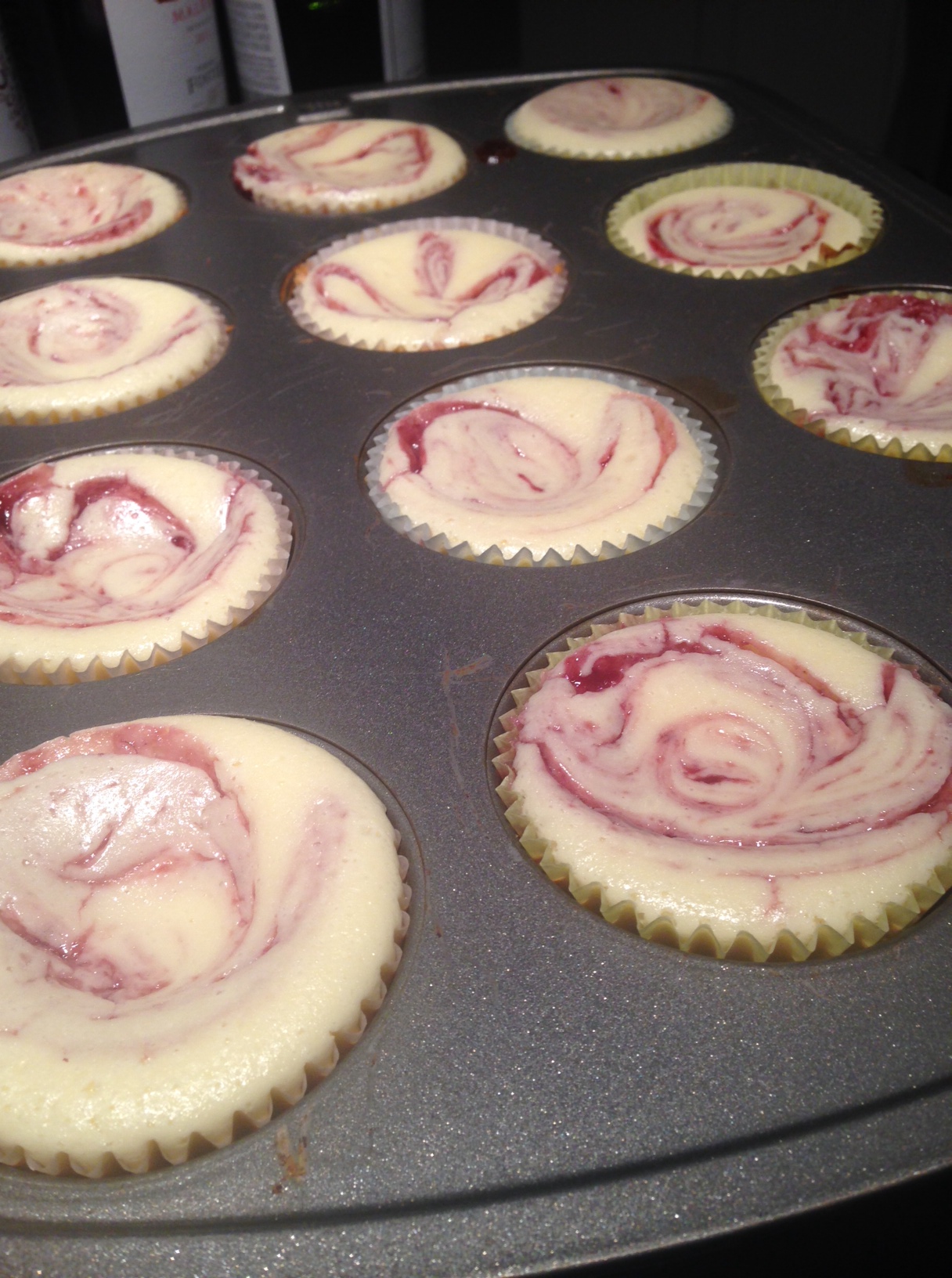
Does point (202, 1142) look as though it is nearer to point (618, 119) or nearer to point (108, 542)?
point (108, 542)

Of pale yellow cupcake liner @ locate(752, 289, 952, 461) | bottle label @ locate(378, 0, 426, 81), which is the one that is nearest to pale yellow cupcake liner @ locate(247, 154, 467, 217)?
bottle label @ locate(378, 0, 426, 81)

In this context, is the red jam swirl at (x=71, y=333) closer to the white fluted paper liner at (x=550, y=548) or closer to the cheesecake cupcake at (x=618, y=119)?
the white fluted paper liner at (x=550, y=548)

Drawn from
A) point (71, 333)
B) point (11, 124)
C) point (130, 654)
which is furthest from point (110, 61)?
point (130, 654)

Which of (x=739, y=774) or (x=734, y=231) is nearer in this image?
(x=739, y=774)

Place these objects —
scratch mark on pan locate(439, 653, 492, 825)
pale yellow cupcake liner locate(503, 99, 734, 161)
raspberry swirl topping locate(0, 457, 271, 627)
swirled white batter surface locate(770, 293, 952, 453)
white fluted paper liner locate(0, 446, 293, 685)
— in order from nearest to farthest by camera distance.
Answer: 1. scratch mark on pan locate(439, 653, 492, 825)
2. white fluted paper liner locate(0, 446, 293, 685)
3. raspberry swirl topping locate(0, 457, 271, 627)
4. swirled white batter surface locate(770, 293, 952, 453)
5. pale yellow cupcake liner locate(503, 99, 734, 161)

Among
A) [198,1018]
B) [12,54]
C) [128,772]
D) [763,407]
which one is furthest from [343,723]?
[12,54]

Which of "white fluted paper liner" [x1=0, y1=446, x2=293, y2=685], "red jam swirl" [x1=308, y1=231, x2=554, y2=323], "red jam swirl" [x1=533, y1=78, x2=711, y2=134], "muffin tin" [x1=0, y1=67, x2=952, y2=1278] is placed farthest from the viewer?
"red jam swirl" [x1=533, y1=78, x2=711, y2=134]

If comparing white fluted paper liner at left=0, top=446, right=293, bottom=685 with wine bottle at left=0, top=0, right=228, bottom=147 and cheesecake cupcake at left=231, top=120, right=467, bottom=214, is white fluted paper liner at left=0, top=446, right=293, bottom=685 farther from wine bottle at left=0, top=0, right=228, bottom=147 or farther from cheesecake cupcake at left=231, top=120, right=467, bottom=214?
wine bottle at left=0, top=0, right=228, bottom=147
